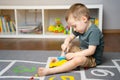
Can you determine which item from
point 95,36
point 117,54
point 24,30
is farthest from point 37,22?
point 95,36

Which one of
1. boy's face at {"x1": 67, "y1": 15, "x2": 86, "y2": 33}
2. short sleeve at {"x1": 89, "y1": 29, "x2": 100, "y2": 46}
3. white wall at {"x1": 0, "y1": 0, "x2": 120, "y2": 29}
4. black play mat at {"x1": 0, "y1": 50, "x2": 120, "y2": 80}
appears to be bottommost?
black play mat at {"x1": 0, "y1": 50, "x2": 120, "y2": 80}

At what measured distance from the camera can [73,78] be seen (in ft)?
3.46

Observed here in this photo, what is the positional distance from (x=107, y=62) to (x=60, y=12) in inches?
55.3

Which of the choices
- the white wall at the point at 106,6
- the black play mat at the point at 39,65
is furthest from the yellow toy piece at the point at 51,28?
the black play mat at the point at 39,65

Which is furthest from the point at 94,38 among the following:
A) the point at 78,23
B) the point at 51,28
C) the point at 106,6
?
the point at 106,6

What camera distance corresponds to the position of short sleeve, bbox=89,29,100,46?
1144 millimetres

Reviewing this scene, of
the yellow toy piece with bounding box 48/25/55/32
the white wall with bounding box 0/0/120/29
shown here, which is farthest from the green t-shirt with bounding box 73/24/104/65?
the white wall with bounding box 0/0/120/29

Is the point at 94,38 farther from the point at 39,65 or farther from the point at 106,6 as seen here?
the point at 106,6

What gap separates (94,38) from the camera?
115 cm

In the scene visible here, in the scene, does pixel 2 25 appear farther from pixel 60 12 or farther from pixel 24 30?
pixel 60 12

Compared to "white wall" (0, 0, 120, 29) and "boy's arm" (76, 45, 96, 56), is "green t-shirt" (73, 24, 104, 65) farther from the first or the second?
"white wall" (0, 0, 120, 29)

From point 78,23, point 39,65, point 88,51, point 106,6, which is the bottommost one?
point 39,65

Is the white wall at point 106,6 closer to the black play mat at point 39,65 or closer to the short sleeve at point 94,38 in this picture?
the black play mat at point 39,65

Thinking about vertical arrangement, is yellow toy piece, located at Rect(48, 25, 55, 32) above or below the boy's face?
below
